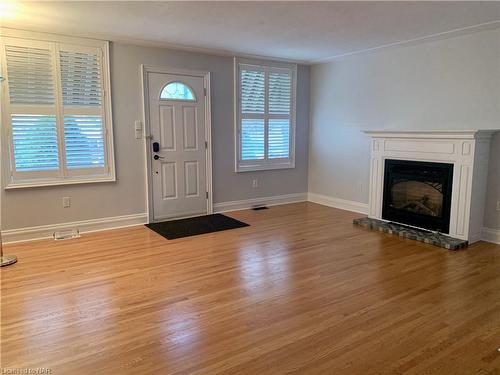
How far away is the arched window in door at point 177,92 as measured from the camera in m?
5.15

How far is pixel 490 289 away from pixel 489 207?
1.63 meters

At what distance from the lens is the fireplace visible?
4.34 m

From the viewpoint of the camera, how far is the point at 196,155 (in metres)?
5.55

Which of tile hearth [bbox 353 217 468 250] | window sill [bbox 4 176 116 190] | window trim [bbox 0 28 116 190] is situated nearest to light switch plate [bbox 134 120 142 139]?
window trim [bbox 0 28 116 190]

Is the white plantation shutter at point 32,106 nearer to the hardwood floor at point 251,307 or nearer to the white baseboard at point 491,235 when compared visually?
the hardwood floor at point 251,307

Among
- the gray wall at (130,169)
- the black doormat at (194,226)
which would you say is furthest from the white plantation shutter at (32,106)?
the black doormat at (194,226)

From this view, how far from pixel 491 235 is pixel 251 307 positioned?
3257 millimetres

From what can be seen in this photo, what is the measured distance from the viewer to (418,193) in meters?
4.66

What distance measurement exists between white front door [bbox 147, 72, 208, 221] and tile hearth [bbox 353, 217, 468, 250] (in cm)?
246

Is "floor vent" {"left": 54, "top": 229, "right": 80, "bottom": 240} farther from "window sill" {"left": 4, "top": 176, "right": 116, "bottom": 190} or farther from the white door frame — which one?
→ the white door frame

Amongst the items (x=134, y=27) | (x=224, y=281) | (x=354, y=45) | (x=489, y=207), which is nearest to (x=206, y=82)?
(x=134, y=27)

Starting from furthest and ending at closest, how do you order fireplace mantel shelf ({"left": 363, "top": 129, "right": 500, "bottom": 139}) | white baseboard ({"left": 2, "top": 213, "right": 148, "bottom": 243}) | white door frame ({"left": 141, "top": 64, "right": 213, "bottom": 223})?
1. white door frame ({"left": 141, "top": 64, "right": 213, "bottom": 223})
2. white baseboard ({"left": 2, "top": 213, "right": 148, "bottom": 243})
3. fireplace mantel shelf ({"left": 363, "top": 129, "right": 500, "bottom": 139})

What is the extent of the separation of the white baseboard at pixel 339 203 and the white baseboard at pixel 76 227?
10.1 ft

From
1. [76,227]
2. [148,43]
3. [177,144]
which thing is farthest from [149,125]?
[76,227]
